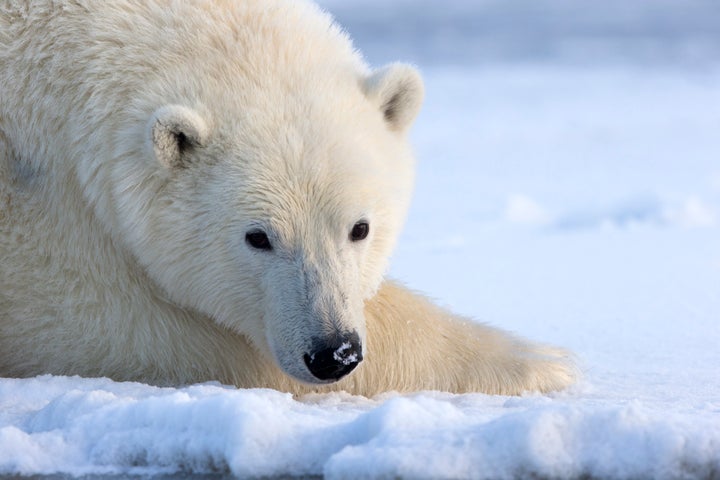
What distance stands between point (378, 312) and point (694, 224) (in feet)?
15.4

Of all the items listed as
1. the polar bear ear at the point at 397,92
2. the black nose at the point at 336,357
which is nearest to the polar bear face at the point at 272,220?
the black nose at the point at 336,357

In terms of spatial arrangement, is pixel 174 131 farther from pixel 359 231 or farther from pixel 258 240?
pixel 359 231

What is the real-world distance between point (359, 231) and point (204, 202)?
1.86 feet

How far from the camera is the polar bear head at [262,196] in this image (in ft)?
12.0

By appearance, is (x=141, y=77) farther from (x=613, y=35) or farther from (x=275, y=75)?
(x=613, y=35)

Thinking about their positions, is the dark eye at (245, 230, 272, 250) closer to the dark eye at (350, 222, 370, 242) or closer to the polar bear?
the polar bear

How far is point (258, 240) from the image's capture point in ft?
12.4

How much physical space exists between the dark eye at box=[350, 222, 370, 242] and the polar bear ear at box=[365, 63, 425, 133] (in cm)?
58

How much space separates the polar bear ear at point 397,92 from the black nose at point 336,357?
42.2 inches

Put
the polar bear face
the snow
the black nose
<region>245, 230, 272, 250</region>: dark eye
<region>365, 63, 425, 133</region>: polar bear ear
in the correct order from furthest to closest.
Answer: <region>365, 63, 425, 133</region>: polar bear ear → <region>245, 230, 272, 250</region>: dark eye → the polar bear face → the black nose → the snow

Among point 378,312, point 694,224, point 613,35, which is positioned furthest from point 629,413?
point 613,35

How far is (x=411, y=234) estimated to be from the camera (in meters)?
8.70

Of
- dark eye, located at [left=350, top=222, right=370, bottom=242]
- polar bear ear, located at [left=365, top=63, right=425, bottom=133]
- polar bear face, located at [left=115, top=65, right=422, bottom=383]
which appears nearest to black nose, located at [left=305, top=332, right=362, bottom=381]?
polar bear face, located at [left=115, top=65, right=422, bottom=383]

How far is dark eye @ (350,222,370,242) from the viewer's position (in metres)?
3.84
